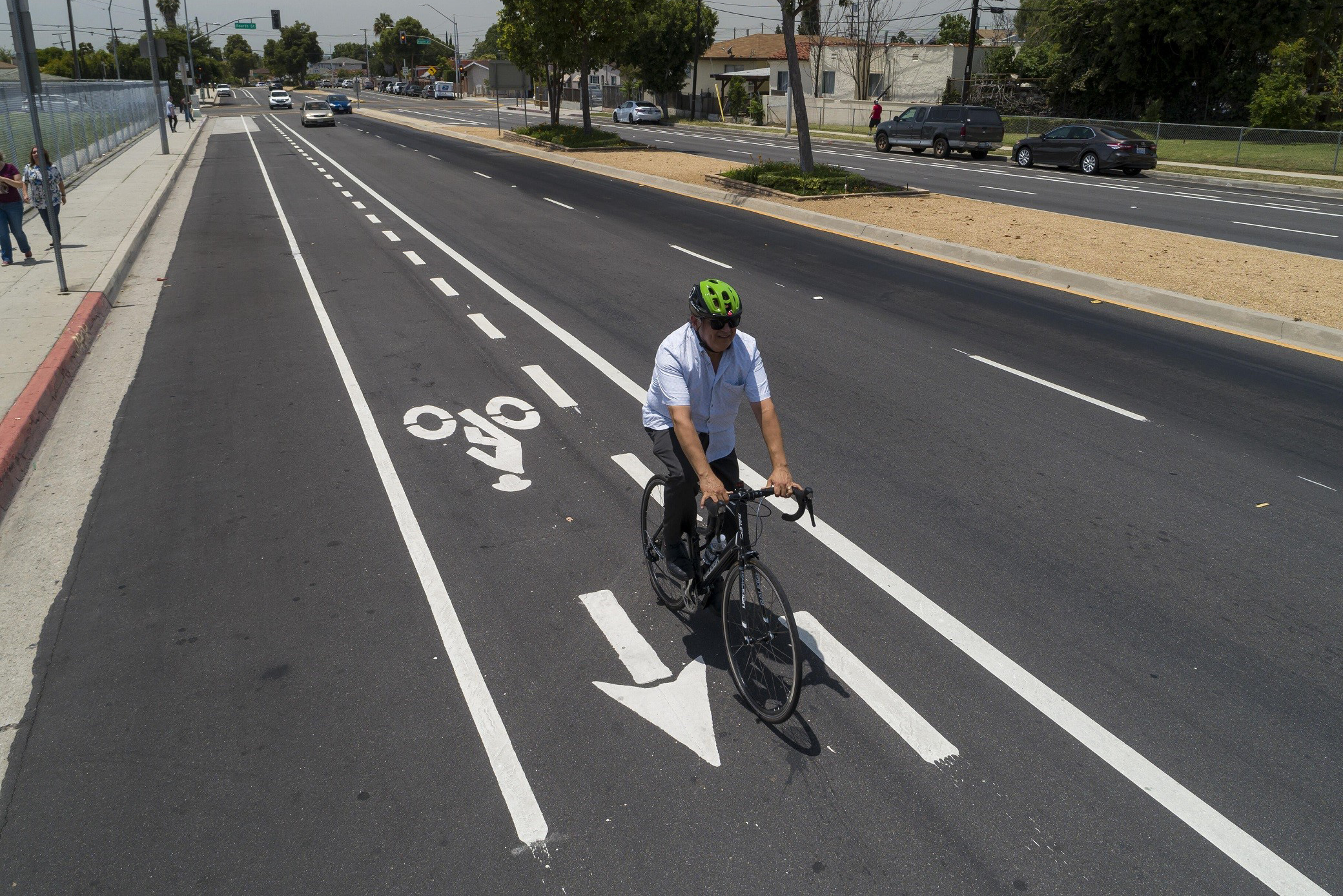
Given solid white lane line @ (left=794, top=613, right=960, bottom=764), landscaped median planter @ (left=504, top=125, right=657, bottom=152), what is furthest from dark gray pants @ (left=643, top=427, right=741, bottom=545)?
landscaped median planter @ (left=504, top=125, right=657, bottom=152)

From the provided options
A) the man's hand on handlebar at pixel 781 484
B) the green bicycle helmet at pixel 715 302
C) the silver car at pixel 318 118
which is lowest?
the man's hand on handlebar at pixel 781 484

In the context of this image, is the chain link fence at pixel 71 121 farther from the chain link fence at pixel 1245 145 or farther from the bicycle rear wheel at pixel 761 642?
the chain link fence at pixel 1245 145

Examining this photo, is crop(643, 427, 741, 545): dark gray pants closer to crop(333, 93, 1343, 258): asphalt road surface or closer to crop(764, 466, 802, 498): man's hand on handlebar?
crop(764, 466, 802, 498): man's hand on handlebar

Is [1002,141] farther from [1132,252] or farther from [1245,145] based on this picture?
[1132,252]

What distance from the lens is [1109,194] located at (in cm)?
2505

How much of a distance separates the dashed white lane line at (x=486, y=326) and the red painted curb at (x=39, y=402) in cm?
411

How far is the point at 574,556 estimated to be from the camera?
584cm

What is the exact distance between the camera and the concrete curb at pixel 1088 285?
35.6 ft

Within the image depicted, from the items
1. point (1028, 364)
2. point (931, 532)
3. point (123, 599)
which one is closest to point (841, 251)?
point (1028, 364)

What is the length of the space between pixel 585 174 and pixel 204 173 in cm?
1210

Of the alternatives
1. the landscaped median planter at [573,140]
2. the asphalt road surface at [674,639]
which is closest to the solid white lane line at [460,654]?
the asphalt road surface at [674,639]

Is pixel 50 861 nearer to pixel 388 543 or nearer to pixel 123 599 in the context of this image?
pixel 123 599

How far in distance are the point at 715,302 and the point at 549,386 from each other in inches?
198

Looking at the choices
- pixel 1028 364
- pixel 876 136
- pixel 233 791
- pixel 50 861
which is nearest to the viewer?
pixel 50 861
